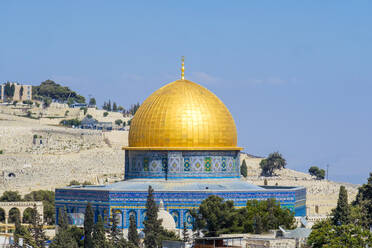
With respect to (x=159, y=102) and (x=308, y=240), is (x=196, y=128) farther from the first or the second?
(x=308, y=240)

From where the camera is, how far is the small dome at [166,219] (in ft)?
117

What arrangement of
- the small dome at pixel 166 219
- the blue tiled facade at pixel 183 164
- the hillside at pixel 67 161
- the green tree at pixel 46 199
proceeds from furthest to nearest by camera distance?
1. the hillside at pixel 67 161
2. the green tree at pixel 46 199
3. the blue tiled facade at pixel 183 164
4. the small dome at pixel 166 219

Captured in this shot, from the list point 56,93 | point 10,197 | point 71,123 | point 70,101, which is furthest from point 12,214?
point 56,93

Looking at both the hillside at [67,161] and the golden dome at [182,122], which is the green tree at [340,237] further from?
the hillside at [67,161]

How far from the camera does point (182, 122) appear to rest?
130 feet

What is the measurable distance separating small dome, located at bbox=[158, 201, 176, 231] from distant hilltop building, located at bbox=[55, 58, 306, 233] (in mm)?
527

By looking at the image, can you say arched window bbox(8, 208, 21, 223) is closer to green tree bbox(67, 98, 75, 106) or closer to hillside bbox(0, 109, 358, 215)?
hillside bbox(0, 109, 358, 215)

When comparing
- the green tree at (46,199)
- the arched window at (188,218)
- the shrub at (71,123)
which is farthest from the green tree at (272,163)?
the arched window at (188,218)

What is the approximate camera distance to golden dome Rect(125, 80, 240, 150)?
39.5 meters

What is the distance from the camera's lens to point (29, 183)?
76188 mm

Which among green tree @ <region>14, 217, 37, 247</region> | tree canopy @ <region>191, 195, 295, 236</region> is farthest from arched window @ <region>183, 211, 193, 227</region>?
green tree @ <region>14, 217, 37, 247</region>

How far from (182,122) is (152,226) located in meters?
7.83

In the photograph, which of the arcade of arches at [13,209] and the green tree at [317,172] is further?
the green tree at [317,172]

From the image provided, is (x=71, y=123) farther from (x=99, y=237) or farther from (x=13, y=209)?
(x=99, y=237)
